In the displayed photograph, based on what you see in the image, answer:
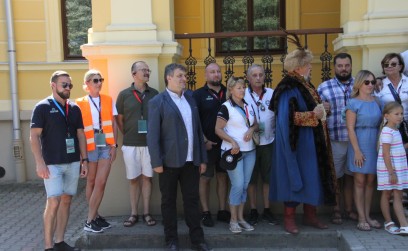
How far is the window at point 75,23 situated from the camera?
29.9 ft

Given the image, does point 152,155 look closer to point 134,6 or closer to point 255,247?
point 255,247

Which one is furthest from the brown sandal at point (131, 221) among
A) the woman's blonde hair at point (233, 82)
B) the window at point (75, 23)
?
the window at point (75, 23)

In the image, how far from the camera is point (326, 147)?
5117 millimetres

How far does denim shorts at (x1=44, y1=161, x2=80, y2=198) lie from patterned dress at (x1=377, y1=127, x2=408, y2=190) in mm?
3154

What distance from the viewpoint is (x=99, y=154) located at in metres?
5.35

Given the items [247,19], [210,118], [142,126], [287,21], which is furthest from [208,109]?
[247,19]

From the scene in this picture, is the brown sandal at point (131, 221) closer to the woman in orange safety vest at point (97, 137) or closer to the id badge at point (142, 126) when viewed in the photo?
the woman in orange safety vest at point (97, 137)

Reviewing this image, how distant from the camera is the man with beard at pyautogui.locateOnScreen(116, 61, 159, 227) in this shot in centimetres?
539

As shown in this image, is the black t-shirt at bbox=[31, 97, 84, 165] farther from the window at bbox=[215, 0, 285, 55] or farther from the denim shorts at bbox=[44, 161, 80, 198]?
the window at bbox=[215, 0, 285, 55]

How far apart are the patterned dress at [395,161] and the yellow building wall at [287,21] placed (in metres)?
3.46

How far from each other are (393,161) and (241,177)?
1588 millimetres

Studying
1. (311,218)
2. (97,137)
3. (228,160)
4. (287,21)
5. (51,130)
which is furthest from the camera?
(287,21)

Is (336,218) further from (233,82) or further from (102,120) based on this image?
(102,120)

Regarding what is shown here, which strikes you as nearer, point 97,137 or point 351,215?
point 97,137
